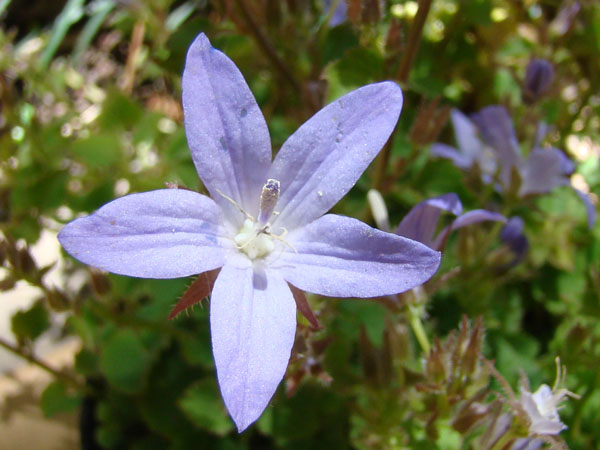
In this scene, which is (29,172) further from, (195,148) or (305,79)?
(195,148)

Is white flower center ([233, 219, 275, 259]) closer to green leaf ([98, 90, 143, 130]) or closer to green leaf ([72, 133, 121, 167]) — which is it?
green leaf ([72, 133, 121, 167])

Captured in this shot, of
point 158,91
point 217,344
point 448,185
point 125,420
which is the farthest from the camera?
point 158,91

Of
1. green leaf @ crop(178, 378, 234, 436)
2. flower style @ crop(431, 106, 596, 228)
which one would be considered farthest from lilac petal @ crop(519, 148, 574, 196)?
green leaf @ crop(178, 378, 234, 436)

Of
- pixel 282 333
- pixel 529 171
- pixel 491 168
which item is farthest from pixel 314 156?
pixel 491 168

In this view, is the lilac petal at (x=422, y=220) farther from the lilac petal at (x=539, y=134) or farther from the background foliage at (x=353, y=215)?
the lilac petal at (x=539, y=134)

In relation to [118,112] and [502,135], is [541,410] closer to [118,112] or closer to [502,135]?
[502,135]

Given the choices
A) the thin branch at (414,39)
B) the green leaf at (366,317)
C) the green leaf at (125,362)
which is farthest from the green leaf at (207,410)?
the thin branch at (414,39)
